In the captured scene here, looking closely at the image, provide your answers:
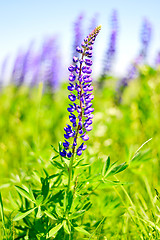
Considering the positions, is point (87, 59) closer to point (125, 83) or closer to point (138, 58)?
point (125, 83)

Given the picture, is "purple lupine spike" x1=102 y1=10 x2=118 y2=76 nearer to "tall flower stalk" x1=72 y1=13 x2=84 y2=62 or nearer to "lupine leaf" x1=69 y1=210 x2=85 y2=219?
"tall flower stalk" x1=72 y1=13 x2=84 y2=62

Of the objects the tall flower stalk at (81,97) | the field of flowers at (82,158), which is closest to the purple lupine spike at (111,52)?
the field of flowers at (82,158)

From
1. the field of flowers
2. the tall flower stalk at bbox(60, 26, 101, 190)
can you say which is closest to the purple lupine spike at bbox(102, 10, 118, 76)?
→ the field of flowers

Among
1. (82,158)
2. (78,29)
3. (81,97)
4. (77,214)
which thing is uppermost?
(78,29)

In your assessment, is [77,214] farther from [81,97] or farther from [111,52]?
[111,52]

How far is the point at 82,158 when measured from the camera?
1.48 metres

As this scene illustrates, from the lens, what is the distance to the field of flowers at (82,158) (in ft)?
4.63

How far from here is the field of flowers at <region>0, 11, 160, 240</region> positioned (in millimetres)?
1411

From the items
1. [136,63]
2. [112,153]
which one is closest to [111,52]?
[136,63]

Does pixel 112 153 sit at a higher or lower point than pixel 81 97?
lower

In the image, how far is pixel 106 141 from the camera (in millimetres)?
3195

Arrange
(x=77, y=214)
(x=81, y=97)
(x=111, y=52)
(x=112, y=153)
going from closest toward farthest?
(x=77, y=214) → (x=81, y=97) → (x=112, y=153) → (x=111, y=52)

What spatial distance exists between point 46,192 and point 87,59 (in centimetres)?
77

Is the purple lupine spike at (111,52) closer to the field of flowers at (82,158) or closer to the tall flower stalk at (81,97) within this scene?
the field of flowers at (82,158)
